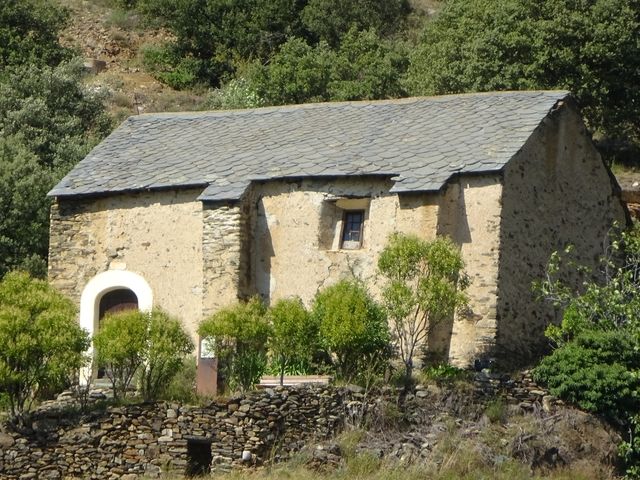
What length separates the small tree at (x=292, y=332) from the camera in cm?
2677

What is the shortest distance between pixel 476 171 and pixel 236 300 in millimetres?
5453

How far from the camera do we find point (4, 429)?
2602 centimetres

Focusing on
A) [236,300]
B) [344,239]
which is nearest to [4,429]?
[236,300]

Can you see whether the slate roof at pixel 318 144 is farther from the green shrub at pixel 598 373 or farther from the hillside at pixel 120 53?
the hillside at pixel 120 53

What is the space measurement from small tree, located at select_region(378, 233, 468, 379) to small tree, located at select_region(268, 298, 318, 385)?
4.99ft

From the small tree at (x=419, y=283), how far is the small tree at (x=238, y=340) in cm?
249

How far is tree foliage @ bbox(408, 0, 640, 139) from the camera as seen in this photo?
39.5 meters

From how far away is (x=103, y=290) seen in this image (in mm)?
30750

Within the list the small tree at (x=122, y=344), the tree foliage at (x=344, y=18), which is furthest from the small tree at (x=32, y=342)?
the tree foliage at (x=344, y=18)

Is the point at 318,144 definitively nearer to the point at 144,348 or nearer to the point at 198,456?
the point at 144,348

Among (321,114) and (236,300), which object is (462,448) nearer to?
(236,300)

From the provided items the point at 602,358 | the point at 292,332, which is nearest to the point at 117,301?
the point at 292,332

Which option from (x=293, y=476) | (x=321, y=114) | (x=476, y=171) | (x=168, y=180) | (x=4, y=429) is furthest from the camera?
(x=321, y=114)

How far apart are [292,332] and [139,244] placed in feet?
17.6
